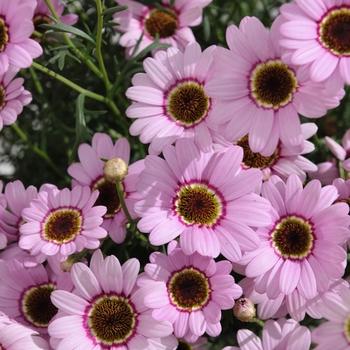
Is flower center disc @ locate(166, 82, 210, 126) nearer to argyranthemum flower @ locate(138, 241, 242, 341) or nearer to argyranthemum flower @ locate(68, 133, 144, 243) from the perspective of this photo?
argyranthemum flower @ locate(68, 133, 144, 243)

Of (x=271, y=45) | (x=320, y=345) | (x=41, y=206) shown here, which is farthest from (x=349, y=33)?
(x=41, y=206)

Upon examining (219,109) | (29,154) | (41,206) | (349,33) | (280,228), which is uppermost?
(349,33)

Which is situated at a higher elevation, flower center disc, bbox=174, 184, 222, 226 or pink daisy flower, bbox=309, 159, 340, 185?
pink daisy flower, bbox=309, 159, 340, 185

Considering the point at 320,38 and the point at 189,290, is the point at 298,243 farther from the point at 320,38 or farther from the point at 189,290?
the point at 320,38

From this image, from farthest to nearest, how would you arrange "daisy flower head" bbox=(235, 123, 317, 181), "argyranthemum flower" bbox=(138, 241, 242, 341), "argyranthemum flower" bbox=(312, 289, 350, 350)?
1. "daisy flower head" bbox=(235, 123, 317, 181)
2. "argyranthemum flower" bbox=(138, 241, 242, 341)
3. "argyranthemum flower" bbox=(312, 289, 350, 350)

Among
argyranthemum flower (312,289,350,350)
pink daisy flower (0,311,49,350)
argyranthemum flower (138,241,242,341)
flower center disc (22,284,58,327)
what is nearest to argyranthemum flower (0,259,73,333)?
flower center disc (22,284,58,327)

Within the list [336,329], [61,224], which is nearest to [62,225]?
[61,224]

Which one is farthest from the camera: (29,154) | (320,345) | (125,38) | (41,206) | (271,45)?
(29,154)

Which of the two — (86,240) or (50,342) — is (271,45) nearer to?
(86,240)
